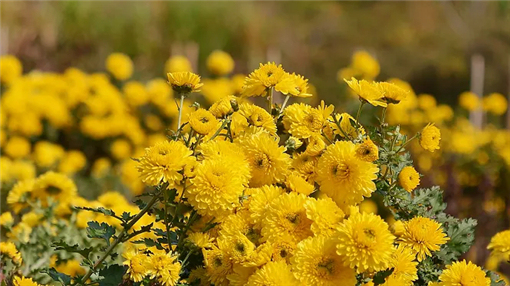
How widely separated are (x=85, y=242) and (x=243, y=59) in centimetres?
946

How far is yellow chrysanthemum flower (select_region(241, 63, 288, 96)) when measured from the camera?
1.91 meters

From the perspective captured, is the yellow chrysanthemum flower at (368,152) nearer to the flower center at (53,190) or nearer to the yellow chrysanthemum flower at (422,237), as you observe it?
the yellow chrysanthemum flower at (422,237)

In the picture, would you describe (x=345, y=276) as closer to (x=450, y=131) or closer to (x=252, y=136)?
(x=252, y=136)

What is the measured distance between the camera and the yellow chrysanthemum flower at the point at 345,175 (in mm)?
1656

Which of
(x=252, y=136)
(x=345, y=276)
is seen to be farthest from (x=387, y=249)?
(x=252, y=136)

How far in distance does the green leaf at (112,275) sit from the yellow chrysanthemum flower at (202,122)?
0.39 meters

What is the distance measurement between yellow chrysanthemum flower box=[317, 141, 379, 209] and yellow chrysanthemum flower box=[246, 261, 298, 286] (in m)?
0.23

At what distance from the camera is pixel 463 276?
1677mm

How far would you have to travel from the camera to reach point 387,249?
59.3 inches

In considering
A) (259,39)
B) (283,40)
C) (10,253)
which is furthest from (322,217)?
(283,40)

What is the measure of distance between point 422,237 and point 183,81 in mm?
702

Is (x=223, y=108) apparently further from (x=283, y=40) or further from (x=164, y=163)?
(x=283, y=40)

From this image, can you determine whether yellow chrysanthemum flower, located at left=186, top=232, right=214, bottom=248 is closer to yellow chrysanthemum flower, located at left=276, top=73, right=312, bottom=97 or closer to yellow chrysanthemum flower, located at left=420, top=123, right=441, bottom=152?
yellow chrysanthemum flower, located at left=276, top=73, right=312, bottom=97

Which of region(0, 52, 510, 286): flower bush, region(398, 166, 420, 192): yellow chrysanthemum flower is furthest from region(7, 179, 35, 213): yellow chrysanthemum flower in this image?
region(398, 166, 420, 192): yellow chrysanthemum flower
